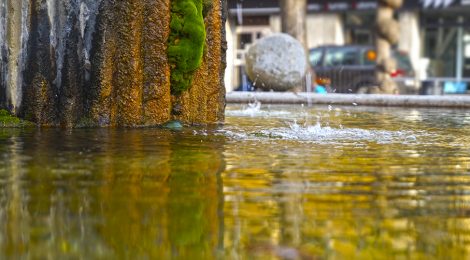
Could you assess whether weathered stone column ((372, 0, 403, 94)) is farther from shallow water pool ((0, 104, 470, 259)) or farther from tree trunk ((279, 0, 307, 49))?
shallow water pool ((0, 104, 470, 259))

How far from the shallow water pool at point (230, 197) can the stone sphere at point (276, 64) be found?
10.2m

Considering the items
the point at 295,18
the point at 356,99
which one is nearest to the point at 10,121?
the point at 356,99

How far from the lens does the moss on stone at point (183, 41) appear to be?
7586 millimetres

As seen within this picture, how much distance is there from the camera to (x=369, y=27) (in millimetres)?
32250

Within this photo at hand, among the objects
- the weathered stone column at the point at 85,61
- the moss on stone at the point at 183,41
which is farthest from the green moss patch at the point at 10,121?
the moss on stone at the point at 183,41

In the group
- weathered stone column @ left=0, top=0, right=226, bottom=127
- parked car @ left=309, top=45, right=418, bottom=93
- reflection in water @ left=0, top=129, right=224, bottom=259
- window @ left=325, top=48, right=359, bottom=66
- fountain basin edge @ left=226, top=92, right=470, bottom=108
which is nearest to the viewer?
reflection in water @ left=0, top=129, right=224, bottom=259

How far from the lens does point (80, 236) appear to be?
2.77 meters

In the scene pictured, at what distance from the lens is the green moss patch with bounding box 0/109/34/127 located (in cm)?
739

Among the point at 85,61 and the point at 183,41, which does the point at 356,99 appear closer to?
the point at 183,41

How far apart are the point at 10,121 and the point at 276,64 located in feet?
32.1

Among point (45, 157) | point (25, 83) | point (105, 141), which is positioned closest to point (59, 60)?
point (25, 83)

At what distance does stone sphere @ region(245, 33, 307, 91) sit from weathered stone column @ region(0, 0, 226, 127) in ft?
30.4

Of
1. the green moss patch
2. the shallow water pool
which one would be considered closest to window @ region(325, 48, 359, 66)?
the green moss patch

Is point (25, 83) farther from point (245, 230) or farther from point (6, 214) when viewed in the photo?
point (245, 230)
